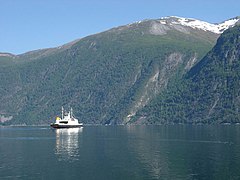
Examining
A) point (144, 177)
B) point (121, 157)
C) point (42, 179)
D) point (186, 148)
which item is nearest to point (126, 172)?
→ point (144, 177)

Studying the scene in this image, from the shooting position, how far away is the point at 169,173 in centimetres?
10981

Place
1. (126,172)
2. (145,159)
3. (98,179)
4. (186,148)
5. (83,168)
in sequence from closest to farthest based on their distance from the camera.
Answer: (98,179), (126,172), (83,168), (145,159), (186,148)

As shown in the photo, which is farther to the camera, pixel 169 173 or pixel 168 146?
pixel 168 146

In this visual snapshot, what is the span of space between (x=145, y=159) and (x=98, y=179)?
31898mm

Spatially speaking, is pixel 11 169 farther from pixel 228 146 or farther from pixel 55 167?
pixel 228 146

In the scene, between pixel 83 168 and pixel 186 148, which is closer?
Answer: pixel 83 168

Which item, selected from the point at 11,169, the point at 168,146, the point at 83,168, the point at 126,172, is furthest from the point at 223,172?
the point at 168,146

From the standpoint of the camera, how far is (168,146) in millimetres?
172500

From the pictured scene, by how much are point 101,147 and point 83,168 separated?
54.3 m

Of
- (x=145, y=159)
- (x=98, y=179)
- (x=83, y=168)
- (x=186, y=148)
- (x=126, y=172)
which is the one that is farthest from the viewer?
(x=186, y=148)

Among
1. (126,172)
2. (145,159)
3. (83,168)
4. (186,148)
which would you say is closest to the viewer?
(126,172)

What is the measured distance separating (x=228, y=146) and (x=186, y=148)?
→ 14.0 m

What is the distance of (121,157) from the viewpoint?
460 feet

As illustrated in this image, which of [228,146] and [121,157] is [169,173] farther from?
[228,146]
